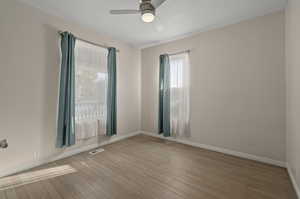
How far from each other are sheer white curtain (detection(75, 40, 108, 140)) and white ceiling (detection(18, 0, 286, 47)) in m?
0.55

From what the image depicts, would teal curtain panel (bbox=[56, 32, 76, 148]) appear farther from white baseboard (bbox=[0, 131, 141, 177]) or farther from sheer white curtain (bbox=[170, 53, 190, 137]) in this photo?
sheer white curtain (bbox=[170, 53, 190, 137])

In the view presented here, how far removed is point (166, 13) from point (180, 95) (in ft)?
5.88

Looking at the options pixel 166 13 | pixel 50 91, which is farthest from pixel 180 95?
pixel 50 91

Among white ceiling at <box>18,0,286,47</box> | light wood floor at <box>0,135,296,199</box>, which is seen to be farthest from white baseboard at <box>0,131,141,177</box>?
white ceiling at <box>18,0,286,47</box>

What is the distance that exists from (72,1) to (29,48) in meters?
1.01

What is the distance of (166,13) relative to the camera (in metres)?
2.49

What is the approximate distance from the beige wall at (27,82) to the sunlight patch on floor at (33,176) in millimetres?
201

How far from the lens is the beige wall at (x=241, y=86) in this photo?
7.75 ft

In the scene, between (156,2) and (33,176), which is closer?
(156,2)

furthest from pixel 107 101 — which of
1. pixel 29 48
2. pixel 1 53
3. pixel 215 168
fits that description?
pixel 215 168

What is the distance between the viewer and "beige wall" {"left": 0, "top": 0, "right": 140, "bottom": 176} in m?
2.03

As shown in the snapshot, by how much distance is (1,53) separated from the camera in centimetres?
198

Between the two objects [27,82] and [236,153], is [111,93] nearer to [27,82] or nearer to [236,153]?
[27,82]

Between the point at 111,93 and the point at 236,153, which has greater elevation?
the point at 111,93
